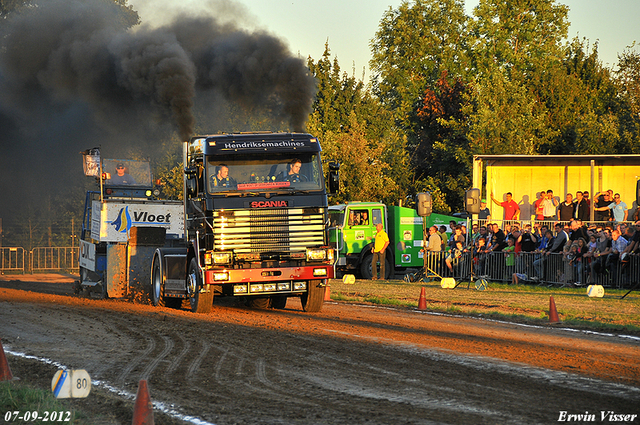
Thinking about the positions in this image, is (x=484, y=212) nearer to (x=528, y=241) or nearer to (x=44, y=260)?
(x=528, y=241)

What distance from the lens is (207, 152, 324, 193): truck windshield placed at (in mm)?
14016

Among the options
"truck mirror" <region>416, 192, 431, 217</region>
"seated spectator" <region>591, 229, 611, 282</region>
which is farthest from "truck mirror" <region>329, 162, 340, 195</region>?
"seated spectator" <region>591, 229, 611, 282</region>

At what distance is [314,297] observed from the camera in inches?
598

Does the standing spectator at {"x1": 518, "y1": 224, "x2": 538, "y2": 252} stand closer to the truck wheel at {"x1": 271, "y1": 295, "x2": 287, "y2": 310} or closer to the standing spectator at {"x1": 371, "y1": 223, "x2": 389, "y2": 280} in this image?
the standing spectator at {"x1": 371, "y1": 223, "x2": 389, "y2": 280}

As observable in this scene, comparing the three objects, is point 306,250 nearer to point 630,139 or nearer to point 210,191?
point 210,191

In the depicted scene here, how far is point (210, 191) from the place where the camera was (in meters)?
13.9

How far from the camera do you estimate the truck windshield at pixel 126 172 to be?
72.1ft

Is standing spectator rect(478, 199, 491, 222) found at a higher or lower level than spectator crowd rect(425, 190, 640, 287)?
higher

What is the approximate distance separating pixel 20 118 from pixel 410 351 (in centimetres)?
2721

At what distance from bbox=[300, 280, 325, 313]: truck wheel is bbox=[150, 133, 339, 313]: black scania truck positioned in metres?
0.44

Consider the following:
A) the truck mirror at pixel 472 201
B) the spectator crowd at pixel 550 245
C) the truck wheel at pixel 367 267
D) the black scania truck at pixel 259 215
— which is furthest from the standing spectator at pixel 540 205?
the black scania truck at pixel 259 215

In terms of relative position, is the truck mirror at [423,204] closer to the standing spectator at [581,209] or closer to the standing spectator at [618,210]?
the standing spectator at [581,209]

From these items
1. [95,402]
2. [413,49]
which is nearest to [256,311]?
[95,402]

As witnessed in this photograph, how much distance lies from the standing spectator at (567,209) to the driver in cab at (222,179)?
13296mm
